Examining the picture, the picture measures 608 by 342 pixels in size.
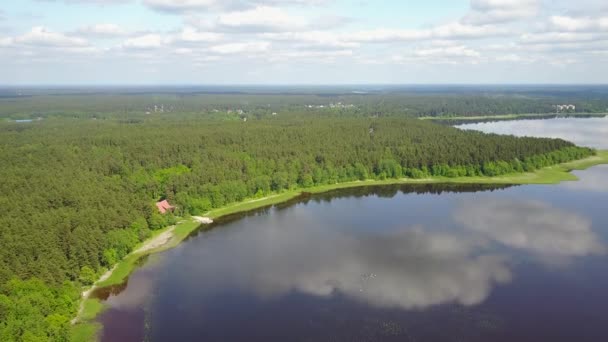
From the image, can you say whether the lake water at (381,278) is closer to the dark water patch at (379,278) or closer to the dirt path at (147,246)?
the dark water patch at (379,278)

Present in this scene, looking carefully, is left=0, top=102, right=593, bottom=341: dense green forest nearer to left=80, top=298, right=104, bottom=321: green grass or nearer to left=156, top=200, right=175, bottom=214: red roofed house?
left=156, top=200, right=175, bottom=214: red roofed house

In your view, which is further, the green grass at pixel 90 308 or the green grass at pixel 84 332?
the green grass at pixel 90 308

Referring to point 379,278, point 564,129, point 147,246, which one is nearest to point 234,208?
point 147,246

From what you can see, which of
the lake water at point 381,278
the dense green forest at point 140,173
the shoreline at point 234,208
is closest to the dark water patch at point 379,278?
the lake water at point 381,278

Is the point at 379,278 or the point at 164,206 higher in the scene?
the point at 164,206

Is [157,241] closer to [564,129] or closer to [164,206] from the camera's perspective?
[164,206]

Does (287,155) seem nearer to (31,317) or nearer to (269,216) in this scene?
(269,216)
